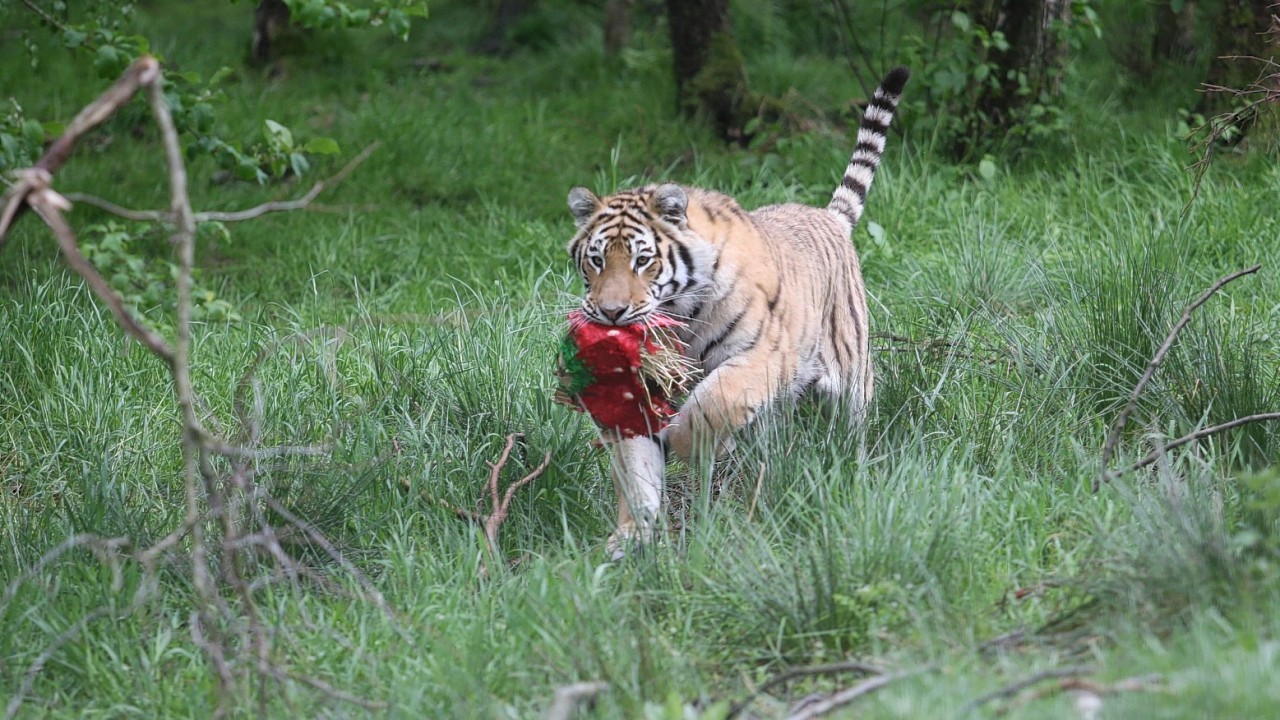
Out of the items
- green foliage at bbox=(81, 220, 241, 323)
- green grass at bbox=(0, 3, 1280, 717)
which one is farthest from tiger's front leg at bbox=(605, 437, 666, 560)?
green foliage at bbox=(81, 220, 241, 323)

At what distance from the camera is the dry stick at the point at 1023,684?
2.43 meters

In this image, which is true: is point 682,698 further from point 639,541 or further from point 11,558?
point 11,558

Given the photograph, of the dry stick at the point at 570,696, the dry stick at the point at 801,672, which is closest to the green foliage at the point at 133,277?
the dry stick at the point at 570,696

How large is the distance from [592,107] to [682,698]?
6558 millimetres

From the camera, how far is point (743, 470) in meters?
4.00

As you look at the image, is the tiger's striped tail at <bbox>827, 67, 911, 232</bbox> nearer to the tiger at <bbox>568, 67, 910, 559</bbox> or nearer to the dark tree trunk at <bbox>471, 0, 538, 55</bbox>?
the tiger at <bbox>568, 67, 910, 559</bbox>

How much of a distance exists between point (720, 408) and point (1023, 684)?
162 cm

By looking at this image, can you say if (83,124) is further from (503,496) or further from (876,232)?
(876,232)

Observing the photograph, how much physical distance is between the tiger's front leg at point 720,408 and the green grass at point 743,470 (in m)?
0.10

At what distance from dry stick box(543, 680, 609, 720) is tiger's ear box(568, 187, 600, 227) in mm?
1830

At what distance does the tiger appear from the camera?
3.93 m

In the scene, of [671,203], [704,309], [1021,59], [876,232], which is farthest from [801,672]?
[1021,59]

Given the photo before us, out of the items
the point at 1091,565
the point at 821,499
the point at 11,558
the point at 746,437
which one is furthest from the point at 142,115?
the point at 1091,565

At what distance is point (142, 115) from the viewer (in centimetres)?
859
